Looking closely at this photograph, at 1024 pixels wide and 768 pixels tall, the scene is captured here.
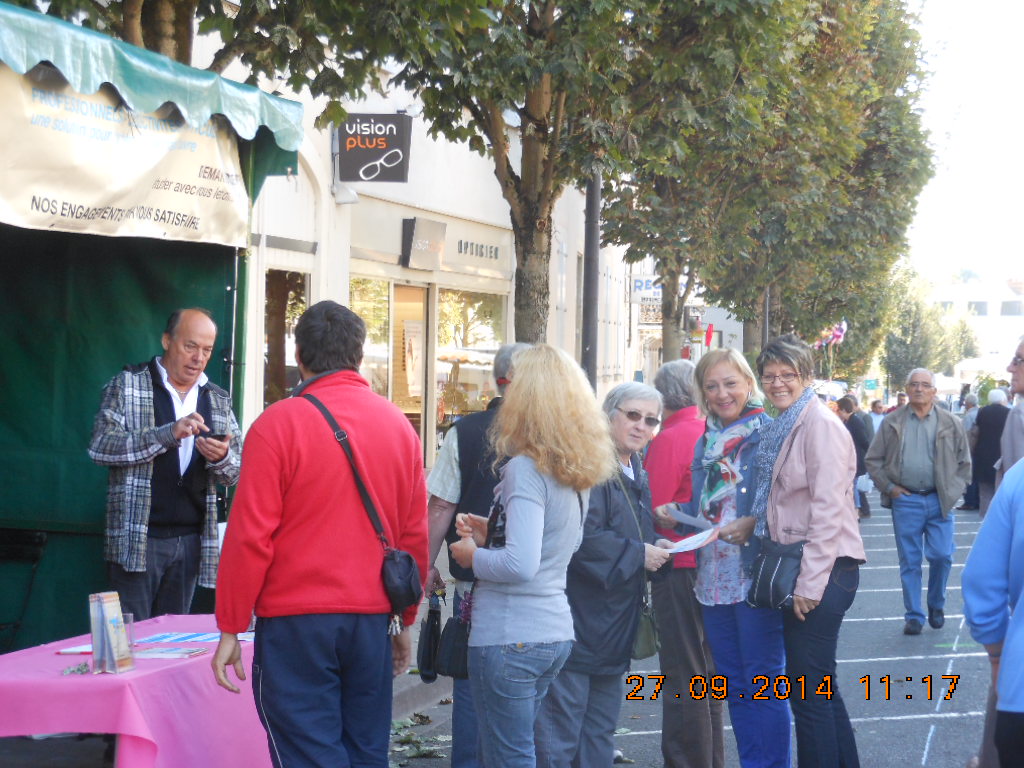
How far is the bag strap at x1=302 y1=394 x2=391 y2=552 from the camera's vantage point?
4.04 meters

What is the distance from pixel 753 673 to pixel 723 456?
931 millimetres

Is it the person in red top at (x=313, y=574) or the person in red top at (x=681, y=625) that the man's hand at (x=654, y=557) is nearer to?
the person in red top at (x=681, y=625)

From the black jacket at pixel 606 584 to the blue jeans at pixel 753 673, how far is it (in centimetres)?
81

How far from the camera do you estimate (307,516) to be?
4.00 meters

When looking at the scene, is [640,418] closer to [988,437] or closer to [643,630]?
[643,630]

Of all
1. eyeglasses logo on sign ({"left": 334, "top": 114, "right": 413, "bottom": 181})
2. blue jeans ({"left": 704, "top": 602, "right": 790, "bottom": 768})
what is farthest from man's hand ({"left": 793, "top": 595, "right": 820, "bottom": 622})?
eyeglasses logo on sign ({"left": 334, "top": 114, "right": 413, "bottom": 181})

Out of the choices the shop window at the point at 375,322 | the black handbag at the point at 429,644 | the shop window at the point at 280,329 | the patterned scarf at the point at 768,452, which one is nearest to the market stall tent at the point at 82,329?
the black handbag at the point at 429,644

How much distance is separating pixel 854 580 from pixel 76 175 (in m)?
3.47

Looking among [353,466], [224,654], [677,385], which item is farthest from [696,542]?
[224,654]

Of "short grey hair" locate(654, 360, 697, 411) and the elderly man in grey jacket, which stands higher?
"short grey hair" locate(654, 360, 697, 411)

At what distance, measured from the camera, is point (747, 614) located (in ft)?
18.0

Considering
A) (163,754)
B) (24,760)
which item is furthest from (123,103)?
(24,760)

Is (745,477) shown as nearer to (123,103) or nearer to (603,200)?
(123,103)

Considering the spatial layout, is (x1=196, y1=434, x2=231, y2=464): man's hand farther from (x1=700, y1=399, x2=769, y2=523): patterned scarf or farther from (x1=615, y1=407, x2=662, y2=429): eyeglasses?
(x1=700, y1=399, x2=769, y2=523): patterned scarf
